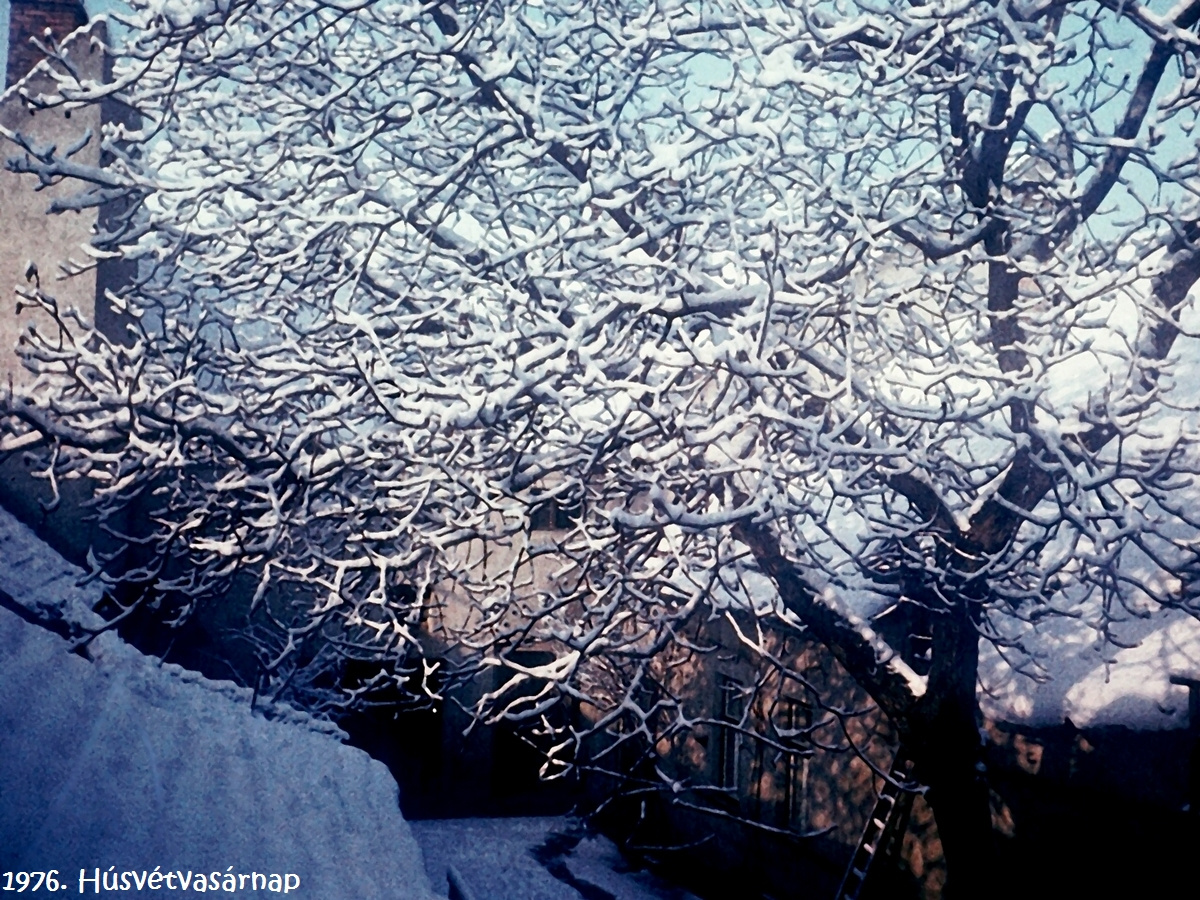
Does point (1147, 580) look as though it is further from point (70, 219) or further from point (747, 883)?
point (70, 219)

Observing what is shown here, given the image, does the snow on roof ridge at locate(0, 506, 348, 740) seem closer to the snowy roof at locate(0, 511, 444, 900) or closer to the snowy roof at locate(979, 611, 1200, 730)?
the snowy roof at locate(0, 511, 444, 900)

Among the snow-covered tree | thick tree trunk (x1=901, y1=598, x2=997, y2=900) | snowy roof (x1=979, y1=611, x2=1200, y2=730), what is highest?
the snow-covered tree

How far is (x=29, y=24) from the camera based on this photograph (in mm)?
11742

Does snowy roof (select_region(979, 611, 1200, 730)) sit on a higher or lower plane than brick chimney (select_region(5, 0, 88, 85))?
lower

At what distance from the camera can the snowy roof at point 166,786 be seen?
4.01 meters

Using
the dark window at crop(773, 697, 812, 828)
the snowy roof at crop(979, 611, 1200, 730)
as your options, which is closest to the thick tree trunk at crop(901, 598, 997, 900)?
the snowy roof at crop(979, 611, 1200, 730)

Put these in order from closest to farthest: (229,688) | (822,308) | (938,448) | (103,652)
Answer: (822,308), (938,448), (103,652), (229,688)

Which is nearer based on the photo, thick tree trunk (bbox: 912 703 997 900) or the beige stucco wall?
thick tree trunk (bbox: 912 703 997 900)

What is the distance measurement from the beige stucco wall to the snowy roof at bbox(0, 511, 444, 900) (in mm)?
6863

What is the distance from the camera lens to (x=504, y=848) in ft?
44.5

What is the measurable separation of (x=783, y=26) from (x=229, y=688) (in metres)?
8.43

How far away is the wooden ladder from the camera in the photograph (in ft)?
27.4

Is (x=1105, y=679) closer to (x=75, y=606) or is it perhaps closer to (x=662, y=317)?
(x=662, y=317)

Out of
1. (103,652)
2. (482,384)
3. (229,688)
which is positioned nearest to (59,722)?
(103,652)
